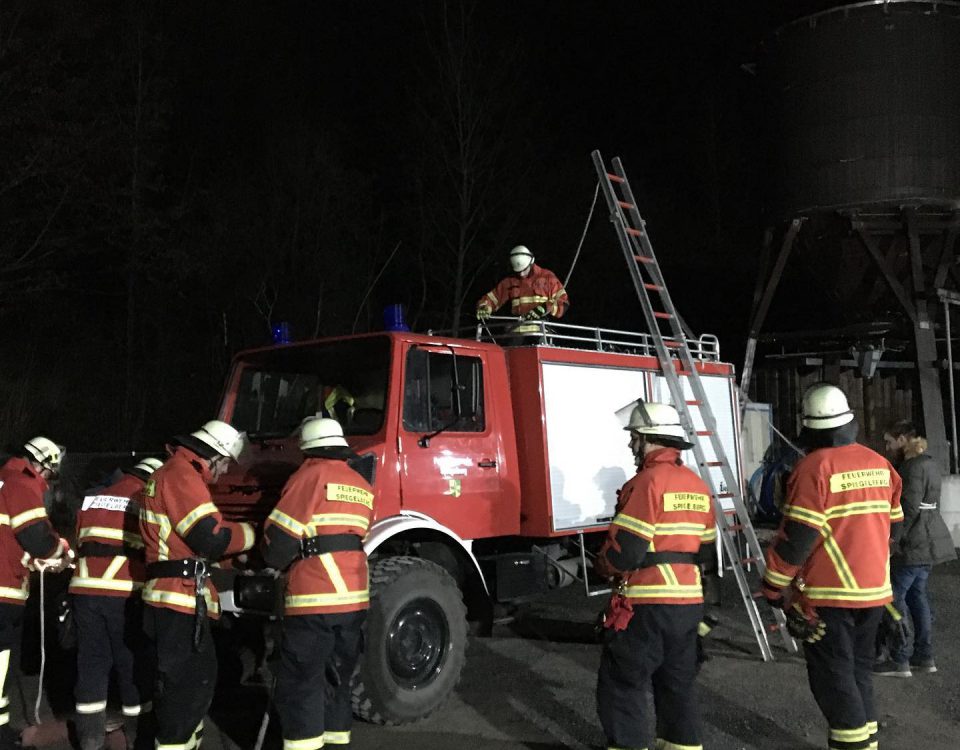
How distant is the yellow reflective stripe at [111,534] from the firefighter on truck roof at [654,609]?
8.10 ft

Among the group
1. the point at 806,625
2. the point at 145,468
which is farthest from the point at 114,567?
the point at 806,625

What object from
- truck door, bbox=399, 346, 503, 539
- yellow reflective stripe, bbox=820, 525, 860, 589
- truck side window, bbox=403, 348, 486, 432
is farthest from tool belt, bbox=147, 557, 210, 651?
yellow reflective stripe, bbox=820, 525, 860, 589

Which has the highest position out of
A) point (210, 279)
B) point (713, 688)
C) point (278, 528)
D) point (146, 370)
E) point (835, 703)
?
point (210, 279)

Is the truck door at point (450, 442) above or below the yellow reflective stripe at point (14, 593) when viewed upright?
above

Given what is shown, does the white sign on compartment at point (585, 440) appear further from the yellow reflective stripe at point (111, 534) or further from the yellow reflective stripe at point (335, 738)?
the yellow reflective stripe at point (111, 534)

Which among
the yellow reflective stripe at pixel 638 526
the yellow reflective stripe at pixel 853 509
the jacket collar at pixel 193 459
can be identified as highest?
the jacket collar at pixel 193 459

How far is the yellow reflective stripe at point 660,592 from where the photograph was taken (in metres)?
3.61

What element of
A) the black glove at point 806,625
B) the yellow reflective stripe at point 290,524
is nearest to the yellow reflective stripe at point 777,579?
the black glove at point 806,625

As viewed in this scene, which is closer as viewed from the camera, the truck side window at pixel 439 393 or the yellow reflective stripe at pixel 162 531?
the yellow reflective stripe at pixel 162 531

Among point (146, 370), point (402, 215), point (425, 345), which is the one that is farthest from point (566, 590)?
point (402, 215)

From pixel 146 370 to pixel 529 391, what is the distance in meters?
11.5

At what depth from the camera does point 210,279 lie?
16.0 m

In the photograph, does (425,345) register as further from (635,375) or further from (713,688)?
(713,688)

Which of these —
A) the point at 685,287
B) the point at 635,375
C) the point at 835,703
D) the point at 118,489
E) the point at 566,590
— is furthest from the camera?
the point at 685,287
